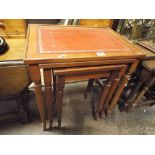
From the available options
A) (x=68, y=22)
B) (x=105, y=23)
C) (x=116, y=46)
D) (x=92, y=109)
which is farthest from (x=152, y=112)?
(x=68, y=22)

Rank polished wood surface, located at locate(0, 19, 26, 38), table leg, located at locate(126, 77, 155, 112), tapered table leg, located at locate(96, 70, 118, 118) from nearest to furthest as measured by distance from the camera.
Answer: tapered table leg, located at locate(96, 70, 118, 118) < table leg, located at locate(126, 77, 155, 112) < polished wood surface, located at locate(0, 19, 26, 38)

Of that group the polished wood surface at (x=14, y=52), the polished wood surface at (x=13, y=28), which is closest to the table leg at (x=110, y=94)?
the polished wood surface at (x=14, y=52)

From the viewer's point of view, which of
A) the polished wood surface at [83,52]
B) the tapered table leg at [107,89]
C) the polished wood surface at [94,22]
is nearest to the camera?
the polished wood surface at [83,52]

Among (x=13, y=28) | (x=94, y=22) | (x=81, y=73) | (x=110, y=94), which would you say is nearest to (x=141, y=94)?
(x=110, y=94)

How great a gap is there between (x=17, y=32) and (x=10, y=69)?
91cm

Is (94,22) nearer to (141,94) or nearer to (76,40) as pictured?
(76,40)

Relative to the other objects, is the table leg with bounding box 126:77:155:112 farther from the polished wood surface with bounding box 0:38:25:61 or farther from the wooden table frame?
the polished wood surface with bounding box 0:38:25:61

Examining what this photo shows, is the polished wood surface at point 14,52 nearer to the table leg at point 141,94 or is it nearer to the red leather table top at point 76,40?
the red leather table top at point 76,40

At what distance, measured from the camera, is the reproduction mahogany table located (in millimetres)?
740

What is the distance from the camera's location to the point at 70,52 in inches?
31.1

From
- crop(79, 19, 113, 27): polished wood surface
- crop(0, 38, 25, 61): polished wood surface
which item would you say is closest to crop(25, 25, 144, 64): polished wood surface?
crop(0, 38, 25, 61): polished wood surface

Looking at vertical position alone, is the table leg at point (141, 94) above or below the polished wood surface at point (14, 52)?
below

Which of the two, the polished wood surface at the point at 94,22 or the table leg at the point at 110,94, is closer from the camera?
the table leg at the point at 110,94

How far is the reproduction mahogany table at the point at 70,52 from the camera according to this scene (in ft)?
2.43
